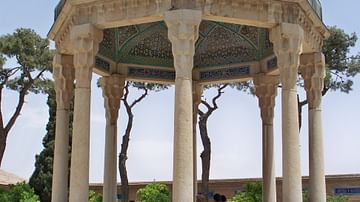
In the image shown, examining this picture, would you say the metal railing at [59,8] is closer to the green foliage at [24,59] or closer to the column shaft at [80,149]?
the column shaft at [80,149]

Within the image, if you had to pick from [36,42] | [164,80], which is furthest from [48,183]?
[164,80]

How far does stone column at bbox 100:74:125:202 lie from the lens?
17359 millimetres

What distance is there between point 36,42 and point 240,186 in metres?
13.6

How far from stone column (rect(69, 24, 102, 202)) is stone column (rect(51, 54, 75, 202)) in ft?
5.80

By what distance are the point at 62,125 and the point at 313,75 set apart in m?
6.99

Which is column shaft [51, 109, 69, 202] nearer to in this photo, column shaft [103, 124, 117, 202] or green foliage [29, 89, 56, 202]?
column shaft [103, 124, 117, 202]

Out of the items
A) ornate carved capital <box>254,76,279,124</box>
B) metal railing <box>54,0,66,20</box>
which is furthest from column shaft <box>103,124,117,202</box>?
ornate carved capital <box>254,76,279,124</box>

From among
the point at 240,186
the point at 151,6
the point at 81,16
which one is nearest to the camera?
the point at 151,6

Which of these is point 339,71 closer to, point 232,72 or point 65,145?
point 232,72

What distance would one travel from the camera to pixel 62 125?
15.0m

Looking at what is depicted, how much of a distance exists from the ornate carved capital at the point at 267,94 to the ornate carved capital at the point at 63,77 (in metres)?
6.09

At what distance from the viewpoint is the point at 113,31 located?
59.8 feet

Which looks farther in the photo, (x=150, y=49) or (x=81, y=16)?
(x=150, y=49)

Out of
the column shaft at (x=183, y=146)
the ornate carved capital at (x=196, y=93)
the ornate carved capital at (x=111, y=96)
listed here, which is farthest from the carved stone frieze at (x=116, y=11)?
the ornate carved capital at (x=196, y=93)
